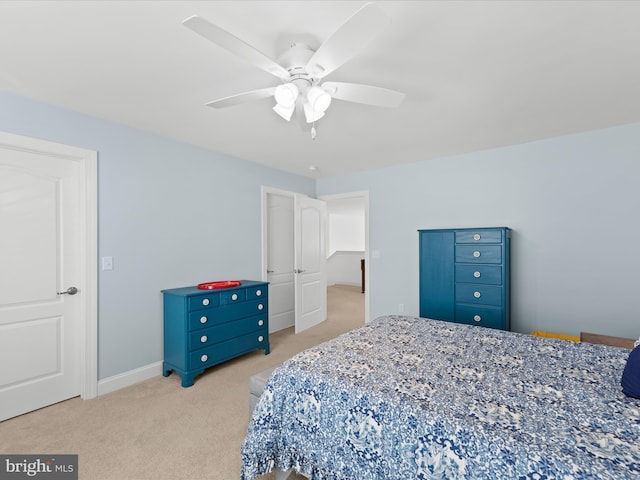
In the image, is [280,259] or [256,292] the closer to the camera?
[256,292]

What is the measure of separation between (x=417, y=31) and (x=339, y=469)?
2.20 m

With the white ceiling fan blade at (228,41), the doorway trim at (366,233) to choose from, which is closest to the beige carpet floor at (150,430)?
the doorway trim at (366,233)

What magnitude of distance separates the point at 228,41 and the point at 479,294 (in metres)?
3.19

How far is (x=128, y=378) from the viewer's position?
2.81m

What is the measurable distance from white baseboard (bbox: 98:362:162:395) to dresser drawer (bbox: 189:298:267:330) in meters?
0.66

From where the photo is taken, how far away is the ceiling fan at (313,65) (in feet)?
3.90

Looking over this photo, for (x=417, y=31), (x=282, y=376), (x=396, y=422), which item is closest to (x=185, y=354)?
(x=282, y=376)

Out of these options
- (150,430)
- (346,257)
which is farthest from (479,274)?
(346,257)

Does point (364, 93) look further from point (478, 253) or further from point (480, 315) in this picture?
point (480, 315)

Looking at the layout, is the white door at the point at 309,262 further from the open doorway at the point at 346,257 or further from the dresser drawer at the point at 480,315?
the dresser drawer at the point at 480,315

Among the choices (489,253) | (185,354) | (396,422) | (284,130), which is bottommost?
(185,354)

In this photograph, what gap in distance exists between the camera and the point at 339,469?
1.35 metres

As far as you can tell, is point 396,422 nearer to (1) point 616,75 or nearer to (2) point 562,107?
(1) point 616,75

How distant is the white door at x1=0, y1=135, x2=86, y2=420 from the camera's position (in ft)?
7.39
